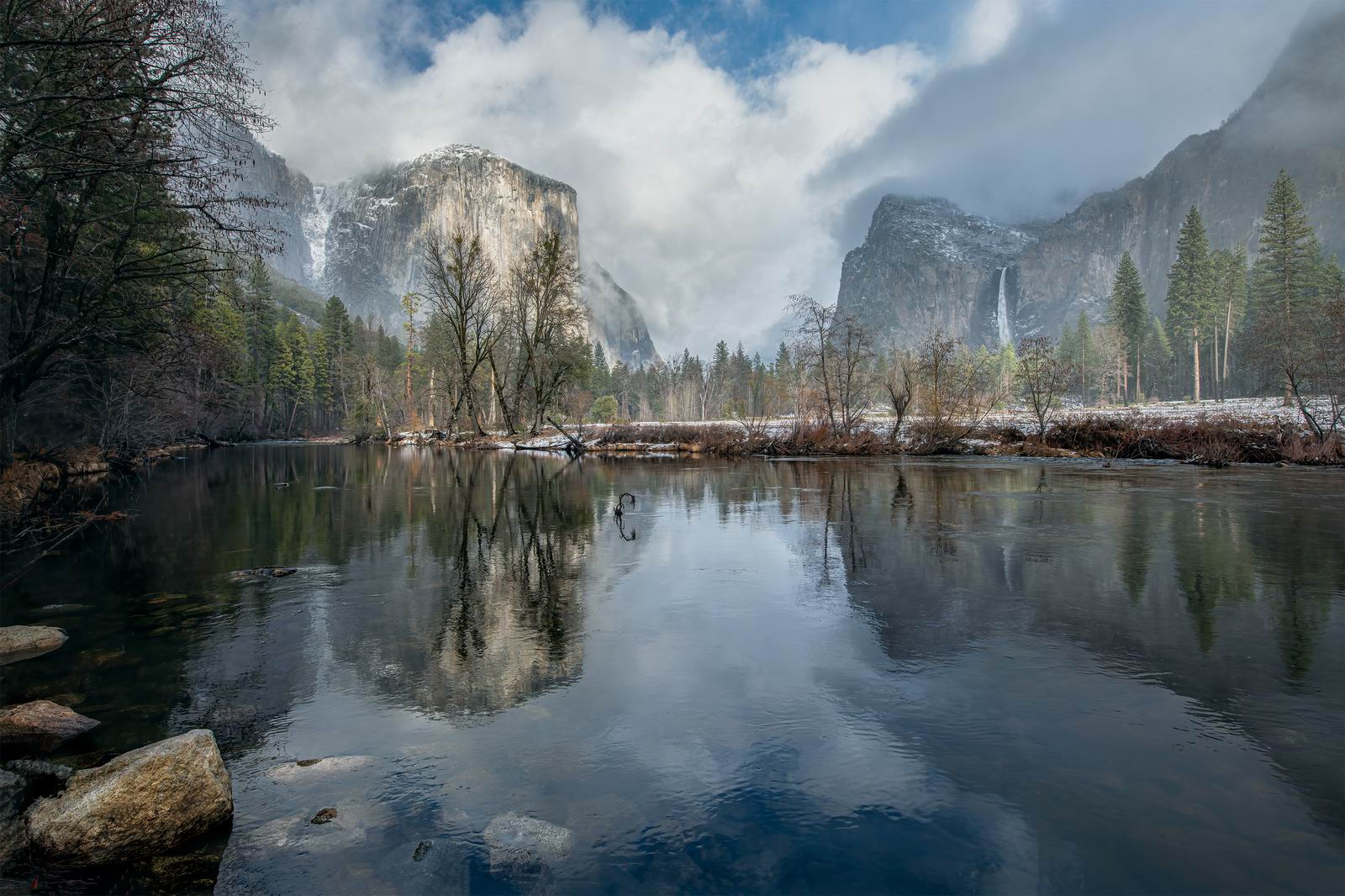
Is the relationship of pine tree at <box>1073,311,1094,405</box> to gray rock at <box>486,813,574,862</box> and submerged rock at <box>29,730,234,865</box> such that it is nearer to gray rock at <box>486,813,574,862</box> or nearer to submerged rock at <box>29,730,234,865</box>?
gray rock at <box>486,813,574,862</box>

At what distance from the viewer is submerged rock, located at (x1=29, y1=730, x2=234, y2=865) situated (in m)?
3.73

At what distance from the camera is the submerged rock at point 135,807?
3.73 metres

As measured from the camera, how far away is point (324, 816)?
411cm

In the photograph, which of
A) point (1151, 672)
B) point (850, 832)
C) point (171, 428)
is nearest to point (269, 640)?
point (850, 832)

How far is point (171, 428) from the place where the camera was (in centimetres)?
3397

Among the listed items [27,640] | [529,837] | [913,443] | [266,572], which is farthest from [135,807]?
[913,443]

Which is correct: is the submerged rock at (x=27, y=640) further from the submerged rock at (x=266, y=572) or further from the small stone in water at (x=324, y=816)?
the small stone in water at (x=324, y=816)

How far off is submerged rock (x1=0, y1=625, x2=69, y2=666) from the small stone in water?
5.27m

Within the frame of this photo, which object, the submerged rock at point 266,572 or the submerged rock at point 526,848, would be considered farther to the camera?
the submerged rock at point 266,572

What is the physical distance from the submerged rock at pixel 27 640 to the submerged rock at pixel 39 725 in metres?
2.11

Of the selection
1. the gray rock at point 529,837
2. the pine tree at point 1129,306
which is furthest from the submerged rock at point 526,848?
the pine tree at point 1129,306

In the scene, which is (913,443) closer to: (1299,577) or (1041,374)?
(1041,374)

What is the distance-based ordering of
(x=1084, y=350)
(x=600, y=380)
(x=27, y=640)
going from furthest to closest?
(x=600, y=380)
(x=1084, y=350)
(x=27, y=640)

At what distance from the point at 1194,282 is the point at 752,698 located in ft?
325
